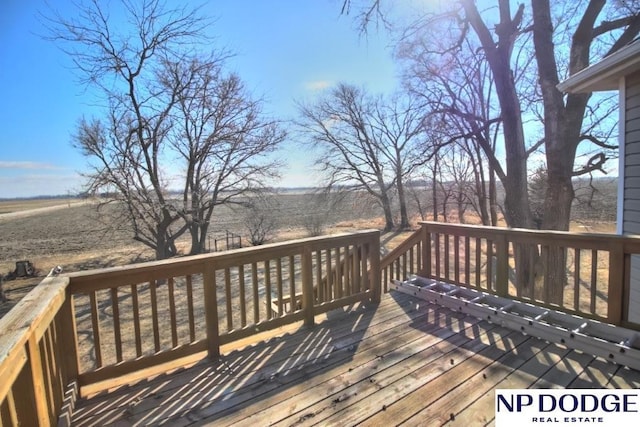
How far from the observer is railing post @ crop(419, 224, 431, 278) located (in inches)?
162

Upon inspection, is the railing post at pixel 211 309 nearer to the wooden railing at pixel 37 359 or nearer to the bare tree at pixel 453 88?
the wooden railing at pixel 37 359

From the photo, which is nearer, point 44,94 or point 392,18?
point 392,18

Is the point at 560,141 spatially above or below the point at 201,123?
below

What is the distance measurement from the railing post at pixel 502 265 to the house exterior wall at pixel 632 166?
132cm

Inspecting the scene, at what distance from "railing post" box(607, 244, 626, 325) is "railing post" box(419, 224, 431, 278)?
181cm

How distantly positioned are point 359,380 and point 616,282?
218 cm

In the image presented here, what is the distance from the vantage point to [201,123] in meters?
11.2

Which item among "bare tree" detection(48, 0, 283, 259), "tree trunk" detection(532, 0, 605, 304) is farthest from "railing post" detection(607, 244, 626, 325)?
"bare tree" detection(48, 0, 283, 259)

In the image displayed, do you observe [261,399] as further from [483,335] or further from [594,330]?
[594,330]

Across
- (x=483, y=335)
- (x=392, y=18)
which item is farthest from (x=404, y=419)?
(x=392, y=18)

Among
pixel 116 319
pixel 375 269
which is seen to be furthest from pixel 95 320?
pixel 375 269

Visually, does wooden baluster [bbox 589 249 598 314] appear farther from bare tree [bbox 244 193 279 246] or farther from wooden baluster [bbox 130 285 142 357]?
bare tree [bbox 244 193 279 246]

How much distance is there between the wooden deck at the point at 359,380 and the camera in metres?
1.87

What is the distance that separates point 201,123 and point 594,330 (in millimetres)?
11428
